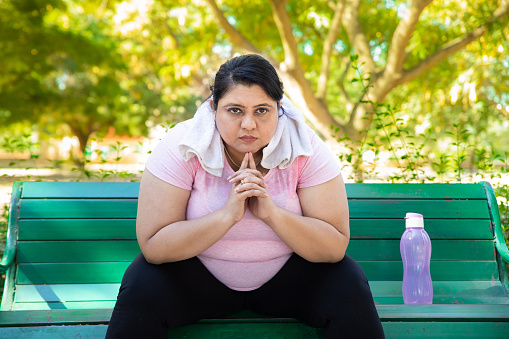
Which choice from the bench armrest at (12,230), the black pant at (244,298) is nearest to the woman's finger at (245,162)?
the black pant at (244,298)

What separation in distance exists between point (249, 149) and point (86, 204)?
3.77 feet

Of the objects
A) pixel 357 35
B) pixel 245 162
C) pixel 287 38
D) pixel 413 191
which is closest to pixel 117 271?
pixel 245 162

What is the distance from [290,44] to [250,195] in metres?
6.38

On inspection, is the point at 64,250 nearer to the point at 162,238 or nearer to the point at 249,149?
the point at 162,238

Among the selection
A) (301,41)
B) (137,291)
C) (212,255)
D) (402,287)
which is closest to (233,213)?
(212,255)

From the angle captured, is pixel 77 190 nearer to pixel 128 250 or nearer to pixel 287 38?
pixel 128 250

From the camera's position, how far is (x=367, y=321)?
195 cm

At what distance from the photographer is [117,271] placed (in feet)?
→ 9.26

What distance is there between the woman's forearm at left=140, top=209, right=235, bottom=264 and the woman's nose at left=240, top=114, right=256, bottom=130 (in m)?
0.35

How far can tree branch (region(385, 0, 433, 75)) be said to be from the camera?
6.96 metres

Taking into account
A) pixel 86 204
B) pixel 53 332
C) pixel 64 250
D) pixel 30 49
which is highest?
pixel 30 49

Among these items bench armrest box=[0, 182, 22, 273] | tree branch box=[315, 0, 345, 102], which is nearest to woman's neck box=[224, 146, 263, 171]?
bench armrest box=[0, 182, 22, 273]

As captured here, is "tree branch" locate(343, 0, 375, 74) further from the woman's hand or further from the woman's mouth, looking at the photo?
the woman's hand

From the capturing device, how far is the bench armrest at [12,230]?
2.65m
